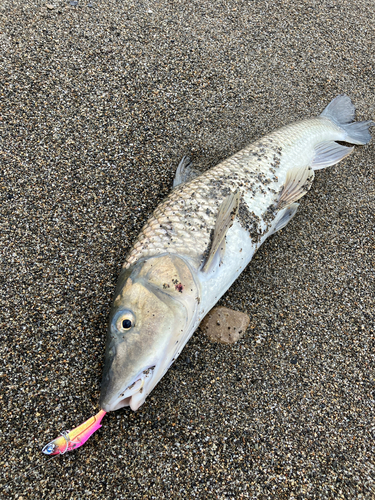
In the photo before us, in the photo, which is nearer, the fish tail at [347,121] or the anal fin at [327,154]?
the anal fin at [327,154]

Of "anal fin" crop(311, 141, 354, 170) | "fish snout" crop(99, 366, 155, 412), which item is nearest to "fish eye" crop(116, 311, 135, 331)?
"fish snout" crop(99, 366, 155, 412)

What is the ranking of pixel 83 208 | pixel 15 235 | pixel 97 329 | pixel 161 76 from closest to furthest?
pixel 97 329 → pixel 15 235 → pixel 83 208 → pixel 161 76

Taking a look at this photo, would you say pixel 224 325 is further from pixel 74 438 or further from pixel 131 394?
pixel 74 438

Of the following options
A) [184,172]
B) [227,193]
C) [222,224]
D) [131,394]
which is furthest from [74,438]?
[184,172]

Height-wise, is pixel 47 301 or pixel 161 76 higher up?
pixel 161 76

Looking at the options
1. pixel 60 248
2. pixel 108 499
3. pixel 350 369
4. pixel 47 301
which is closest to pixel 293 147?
pixel 350 369

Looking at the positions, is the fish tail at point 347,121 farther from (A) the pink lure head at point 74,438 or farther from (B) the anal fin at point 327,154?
(A) the pink lure head at point 74,438

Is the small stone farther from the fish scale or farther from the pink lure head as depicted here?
the pink lure head

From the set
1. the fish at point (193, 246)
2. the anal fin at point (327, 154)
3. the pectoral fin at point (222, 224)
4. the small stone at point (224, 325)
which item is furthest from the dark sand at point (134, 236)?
the pectoral fin at point (222, 224)

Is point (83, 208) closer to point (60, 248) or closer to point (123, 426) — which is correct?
point (60, 248)
